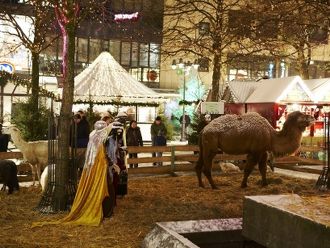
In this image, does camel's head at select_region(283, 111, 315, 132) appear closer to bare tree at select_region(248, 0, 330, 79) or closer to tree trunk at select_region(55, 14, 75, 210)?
bare tree at select_region(248, 0, 330, 79)

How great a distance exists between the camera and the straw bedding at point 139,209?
767 cm

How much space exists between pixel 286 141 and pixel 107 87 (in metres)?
9.62

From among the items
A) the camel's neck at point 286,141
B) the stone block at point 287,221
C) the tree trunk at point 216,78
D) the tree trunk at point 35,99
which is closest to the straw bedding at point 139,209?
the camel's neck at point 286,141

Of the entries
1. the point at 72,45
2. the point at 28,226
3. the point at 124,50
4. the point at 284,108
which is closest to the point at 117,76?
the point at 284,108

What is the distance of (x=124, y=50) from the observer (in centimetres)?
4294

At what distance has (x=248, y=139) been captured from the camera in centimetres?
1287

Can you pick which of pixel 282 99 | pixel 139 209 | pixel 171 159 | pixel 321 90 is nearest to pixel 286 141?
pixel 171 159

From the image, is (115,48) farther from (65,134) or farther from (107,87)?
(65,134)

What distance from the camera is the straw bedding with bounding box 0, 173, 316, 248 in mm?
7668

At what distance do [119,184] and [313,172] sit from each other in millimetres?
7632

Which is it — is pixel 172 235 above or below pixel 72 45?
below

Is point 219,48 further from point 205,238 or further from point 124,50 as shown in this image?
point 124,50

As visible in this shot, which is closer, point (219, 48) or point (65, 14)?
point (65, 14)

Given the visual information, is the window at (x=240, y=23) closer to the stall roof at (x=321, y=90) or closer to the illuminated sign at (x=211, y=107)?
the illuminated sign at (x=211, y=107)
